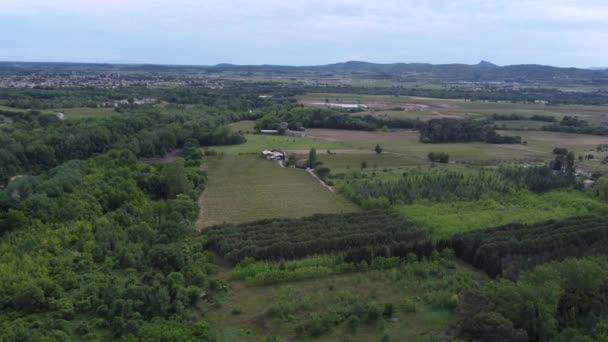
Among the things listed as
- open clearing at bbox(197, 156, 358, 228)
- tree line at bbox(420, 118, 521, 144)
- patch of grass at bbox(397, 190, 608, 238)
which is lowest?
open clearing at bbox(197, 156, 358, 228)

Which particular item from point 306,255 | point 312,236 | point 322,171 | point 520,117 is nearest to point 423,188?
point 322,171

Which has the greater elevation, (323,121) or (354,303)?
(323,121)

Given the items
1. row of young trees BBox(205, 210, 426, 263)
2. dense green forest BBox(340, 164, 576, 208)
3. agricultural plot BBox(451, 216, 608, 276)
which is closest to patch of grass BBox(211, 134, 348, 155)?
dense green forest BBox(340, 164, 576, 208)

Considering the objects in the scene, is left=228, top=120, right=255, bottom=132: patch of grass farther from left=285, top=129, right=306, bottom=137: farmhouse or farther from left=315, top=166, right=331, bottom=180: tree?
left=315, top=166, right=331, bottom=180: tree

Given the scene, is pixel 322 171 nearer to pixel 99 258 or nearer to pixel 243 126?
pixel 99 258

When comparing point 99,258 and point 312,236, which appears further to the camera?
point 312,236

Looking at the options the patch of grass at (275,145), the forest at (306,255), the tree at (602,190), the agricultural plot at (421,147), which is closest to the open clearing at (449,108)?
the agricultural plot at (421,147)
